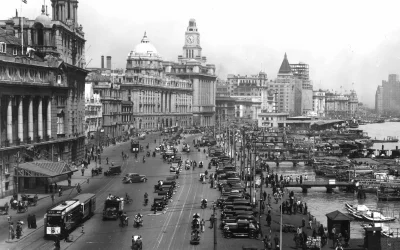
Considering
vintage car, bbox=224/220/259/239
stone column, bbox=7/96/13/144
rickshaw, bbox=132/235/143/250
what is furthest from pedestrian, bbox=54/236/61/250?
stone column, bbox=7/96/13/144

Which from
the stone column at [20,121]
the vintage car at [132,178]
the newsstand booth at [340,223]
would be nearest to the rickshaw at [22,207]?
the stone column at [20,121]

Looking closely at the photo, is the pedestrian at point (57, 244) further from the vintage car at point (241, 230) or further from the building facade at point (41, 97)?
the building facade at point (41, 97)

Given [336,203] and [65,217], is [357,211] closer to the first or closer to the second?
[336,203]

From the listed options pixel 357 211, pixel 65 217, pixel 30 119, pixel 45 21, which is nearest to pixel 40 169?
pixel 30 119

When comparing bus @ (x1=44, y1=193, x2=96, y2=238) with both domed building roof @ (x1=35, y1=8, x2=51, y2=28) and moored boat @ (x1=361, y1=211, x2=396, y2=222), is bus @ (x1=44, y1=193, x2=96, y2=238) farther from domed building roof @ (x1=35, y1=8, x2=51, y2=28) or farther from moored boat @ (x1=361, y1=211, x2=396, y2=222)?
domed building roof @ (x1=35, y1=8, x2=51, y2=28)

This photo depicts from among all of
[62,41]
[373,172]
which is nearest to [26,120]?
[62,41]
